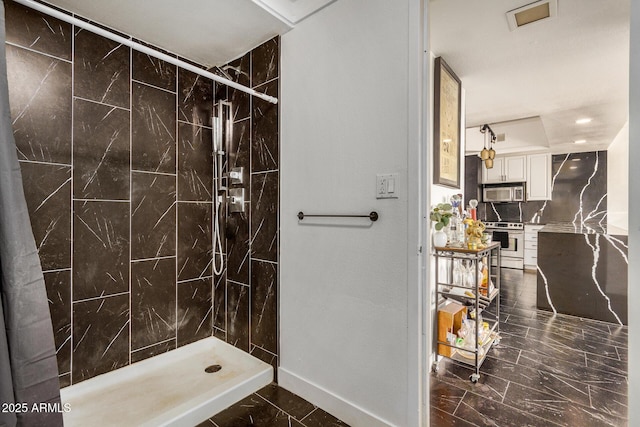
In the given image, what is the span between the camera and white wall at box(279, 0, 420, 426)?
1436mm

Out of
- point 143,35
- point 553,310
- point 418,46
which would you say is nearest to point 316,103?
point 418,46

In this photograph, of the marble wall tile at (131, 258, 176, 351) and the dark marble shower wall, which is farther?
the marble wall tile at (131, 258, 176, 351)

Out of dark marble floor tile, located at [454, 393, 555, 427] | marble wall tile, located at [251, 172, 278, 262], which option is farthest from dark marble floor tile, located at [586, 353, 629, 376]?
marble wall tile, located at [251, 172, 278, 262]

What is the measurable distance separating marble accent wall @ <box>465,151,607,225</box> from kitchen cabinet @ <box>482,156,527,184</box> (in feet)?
1.56

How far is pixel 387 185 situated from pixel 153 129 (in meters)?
1.60

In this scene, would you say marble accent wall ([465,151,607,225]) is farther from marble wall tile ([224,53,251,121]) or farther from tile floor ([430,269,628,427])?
marble wall tile ([224,53,251,121])

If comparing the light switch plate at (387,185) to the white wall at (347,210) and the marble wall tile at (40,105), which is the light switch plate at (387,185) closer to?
the white wall at (347,210)

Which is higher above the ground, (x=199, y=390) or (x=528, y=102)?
(x=528, y=102)

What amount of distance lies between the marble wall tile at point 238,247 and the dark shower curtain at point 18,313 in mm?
1098

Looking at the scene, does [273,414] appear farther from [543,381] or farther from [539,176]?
[539,176]

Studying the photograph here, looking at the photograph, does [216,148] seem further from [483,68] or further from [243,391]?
[483,68]

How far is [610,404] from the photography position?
5.80ft

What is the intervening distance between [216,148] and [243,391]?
1.58 metres

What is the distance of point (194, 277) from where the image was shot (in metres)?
2.28
